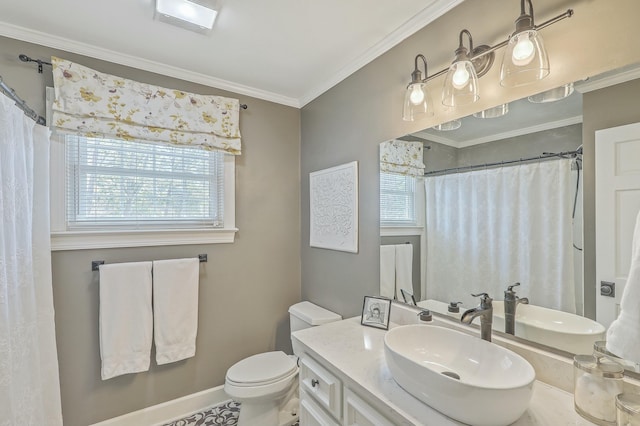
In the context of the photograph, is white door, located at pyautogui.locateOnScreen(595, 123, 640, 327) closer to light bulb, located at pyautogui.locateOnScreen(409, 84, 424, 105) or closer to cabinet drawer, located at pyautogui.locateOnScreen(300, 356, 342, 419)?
light bulb, located at pyautogui.locateOnScreen(409, 84, 424, 105)

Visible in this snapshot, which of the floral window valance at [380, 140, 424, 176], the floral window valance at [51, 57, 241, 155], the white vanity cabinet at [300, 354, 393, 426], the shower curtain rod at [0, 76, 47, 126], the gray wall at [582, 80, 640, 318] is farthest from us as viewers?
the floral window valance at [51, 57, 241, 155]

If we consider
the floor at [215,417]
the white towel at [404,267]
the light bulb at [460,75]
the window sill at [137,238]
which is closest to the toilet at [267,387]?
the floor at [215,417]

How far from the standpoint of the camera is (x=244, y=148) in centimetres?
234

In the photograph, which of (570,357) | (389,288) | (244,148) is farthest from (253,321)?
(570,357)

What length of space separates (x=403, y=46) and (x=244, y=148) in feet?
4.43

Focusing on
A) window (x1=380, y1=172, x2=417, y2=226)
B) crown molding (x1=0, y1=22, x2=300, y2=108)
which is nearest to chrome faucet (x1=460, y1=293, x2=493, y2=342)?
window (x1=380, y1=172, x2=417, y2=226)

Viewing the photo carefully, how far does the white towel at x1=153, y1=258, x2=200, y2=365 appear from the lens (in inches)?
76.0

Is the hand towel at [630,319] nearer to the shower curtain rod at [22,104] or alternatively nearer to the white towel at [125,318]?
the white towel at [125,318]

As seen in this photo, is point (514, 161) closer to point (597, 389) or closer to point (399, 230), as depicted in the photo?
point (399, 230)

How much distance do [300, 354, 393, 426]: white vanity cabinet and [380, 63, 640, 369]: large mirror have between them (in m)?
0.63

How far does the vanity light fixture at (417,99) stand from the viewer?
1.43 metres

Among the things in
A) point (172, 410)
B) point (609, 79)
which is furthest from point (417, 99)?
point (172, 410)

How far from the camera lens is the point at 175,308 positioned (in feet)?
6.48

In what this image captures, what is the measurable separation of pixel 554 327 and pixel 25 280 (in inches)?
88.5
